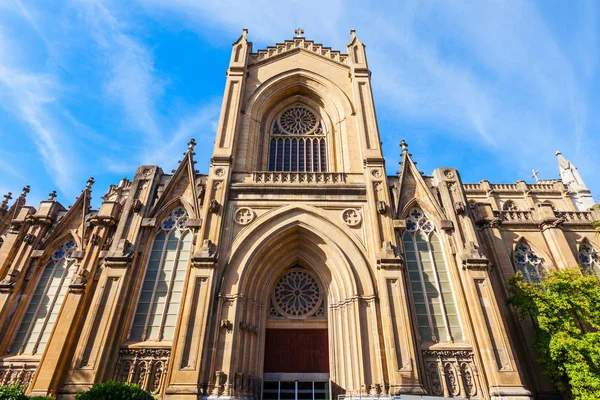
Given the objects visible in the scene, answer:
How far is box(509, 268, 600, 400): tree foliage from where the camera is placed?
43.5 feet

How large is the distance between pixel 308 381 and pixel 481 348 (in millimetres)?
7294

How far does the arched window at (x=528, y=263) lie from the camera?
739 inches

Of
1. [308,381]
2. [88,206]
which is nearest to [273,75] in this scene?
[88,206]

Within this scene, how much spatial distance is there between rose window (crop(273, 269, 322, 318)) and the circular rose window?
10.8 meters

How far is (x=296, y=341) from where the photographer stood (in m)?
15.8

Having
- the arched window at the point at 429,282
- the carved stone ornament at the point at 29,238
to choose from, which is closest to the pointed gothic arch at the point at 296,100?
the arched window at the point at 429,282

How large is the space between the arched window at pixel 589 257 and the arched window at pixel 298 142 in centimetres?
1570

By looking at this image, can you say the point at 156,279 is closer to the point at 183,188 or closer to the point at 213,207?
the point at 213,207

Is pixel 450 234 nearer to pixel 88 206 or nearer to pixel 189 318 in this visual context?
pixel 189 318

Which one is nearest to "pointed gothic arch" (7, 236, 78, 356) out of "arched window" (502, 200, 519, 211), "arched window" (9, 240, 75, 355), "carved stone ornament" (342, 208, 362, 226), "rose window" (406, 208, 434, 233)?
"arched window" (9, 240, 75, 355)

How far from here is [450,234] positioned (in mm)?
17156

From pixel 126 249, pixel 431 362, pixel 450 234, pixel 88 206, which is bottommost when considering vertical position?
pixel 431 362

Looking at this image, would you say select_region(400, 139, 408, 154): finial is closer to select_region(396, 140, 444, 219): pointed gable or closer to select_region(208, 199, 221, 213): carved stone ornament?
select_region(396, 140, 444, 219): pointed gable

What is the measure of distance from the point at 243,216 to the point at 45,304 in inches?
435
